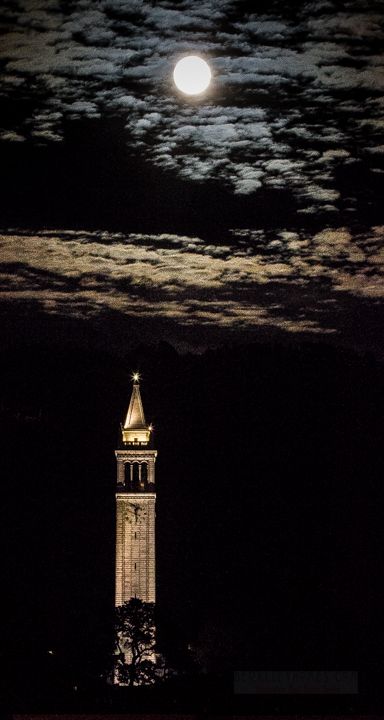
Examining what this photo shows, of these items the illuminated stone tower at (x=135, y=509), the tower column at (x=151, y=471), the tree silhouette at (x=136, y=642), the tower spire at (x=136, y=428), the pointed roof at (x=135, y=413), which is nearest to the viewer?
the tree silhouette at (x=136, y=642)

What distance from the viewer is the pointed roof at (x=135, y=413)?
59969 millimetres

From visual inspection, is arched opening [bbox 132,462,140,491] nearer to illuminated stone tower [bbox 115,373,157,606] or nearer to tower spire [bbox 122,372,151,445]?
illuminated stone tower [bbox 115,373,157,606]

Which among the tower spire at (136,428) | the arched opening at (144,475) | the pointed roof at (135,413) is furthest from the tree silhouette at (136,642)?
the pointed roof at (135,413)

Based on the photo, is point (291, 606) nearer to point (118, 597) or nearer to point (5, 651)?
point (118, 597)

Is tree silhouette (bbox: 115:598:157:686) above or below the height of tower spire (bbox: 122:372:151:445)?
below

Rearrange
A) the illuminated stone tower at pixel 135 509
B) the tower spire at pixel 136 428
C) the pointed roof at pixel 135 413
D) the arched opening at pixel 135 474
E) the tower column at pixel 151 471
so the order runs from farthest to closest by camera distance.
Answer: the tower spire at pixel 136 428
the pointed roof at pixel 135 413
the arched opening at pixel 135 474
the tower column at pixel 151 471
the illuminated stone tower at pixel 135 509

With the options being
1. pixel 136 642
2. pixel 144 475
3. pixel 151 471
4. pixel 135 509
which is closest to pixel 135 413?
pixel 151 471

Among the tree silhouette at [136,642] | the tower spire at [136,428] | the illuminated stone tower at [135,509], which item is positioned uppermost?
→ the tower spire at [136,428]

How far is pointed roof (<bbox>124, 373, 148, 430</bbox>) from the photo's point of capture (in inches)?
2361

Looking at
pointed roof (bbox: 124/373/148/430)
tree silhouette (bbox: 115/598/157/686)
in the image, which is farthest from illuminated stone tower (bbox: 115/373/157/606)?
tree silhouette (bbox: 115/598/157/686)

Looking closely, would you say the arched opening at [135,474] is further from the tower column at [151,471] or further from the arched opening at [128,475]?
the tower column at [151,471]

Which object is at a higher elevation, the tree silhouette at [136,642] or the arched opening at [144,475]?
the arched opening at [144,475]

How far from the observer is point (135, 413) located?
6031 cm

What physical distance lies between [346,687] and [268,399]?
33.6m
